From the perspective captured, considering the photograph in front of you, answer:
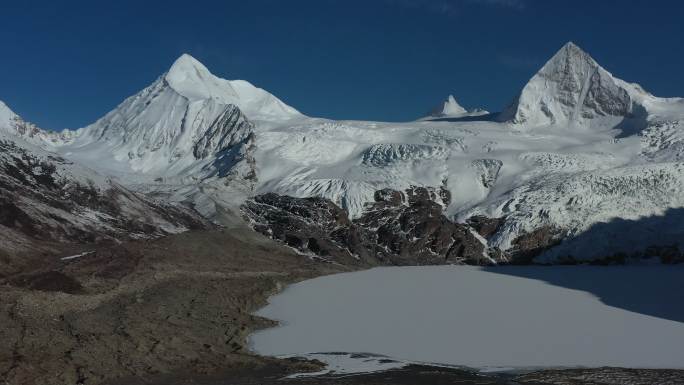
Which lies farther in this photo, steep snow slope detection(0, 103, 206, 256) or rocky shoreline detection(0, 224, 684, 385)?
steep snow slope detection(0, 103, 206, 256)

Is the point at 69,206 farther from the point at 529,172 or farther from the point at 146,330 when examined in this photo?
the point at 529,172

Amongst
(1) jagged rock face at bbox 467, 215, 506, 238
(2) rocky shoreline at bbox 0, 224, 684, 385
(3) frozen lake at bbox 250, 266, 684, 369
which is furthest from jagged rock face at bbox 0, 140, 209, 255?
(1) jagged rock face at bbox 467, 215, 506, 238

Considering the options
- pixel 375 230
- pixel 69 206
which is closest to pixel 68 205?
pixel 69 206

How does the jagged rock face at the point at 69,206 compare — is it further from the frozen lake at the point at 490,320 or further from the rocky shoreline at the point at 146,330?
the frozen lake at the point at 490,320

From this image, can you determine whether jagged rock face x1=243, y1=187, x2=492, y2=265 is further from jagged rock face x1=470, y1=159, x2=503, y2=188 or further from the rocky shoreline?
the rocky shoreline

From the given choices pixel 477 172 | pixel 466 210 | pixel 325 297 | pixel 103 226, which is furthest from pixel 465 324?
pixel 477 172
